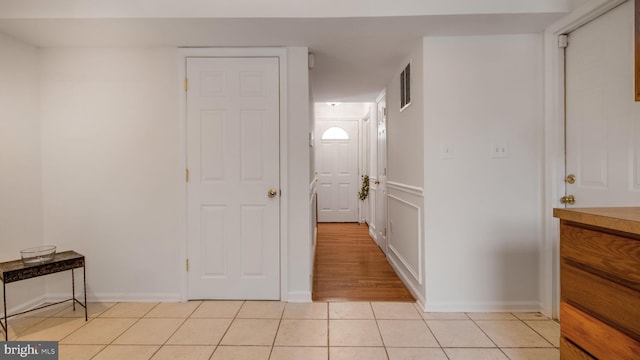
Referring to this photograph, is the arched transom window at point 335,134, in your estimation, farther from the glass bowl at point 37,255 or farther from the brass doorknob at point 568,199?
the glass bowl at point 37,255

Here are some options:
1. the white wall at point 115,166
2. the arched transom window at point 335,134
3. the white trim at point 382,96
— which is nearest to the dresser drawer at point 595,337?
the white wall at point 115,166

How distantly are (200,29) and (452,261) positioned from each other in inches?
102

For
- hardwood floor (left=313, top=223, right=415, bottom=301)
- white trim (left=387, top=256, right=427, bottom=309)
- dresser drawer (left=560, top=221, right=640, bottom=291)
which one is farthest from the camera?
hardwood floor (left=313, top=223, right=415, bottom=301)

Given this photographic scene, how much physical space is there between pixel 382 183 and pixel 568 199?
7.37ft

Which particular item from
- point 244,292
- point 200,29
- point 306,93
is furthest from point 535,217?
point 200,29

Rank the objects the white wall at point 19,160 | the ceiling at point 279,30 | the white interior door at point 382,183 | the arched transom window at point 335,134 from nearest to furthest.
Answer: the ceiling at point 279,30, the white wall at point 19,160, the white interior door at point 382,183, the arched transom window at point 335,134

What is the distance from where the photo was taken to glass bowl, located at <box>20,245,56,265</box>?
216 centimetres

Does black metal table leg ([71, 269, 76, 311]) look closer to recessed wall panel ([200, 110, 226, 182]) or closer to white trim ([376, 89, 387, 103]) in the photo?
recessed wall panel ([200, 110, 226, 182])

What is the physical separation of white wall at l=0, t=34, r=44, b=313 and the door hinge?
4.04 meters

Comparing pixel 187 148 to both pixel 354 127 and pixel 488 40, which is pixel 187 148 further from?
pixel 354 127

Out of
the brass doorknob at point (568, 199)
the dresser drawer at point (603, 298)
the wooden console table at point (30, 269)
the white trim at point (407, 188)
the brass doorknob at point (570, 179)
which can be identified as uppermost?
the brass doorknob at point (570, 179)

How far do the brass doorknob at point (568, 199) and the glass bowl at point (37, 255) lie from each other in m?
3.67

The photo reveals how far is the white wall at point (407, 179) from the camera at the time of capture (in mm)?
2518

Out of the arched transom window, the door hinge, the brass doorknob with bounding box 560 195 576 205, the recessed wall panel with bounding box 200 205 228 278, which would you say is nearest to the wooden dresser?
the brass doorknob with bounding box 560 195 576 205
